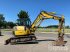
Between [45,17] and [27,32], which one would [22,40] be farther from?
[45,17]

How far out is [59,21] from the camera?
95.7ft

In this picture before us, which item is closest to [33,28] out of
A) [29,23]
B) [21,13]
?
[29,23]

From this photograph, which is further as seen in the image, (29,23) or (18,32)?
(29,23)

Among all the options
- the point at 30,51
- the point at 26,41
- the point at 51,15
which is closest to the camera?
the point at 30,51

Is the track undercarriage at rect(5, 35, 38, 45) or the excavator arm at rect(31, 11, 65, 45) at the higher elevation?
the excavator arm at rect(31, 11, 65, 45)

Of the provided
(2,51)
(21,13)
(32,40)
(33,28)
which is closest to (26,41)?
(32,40)

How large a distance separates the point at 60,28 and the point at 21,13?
85866mm

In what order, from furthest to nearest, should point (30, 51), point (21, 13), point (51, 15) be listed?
1. point (21, 13)
2. point (51, 15)
3. point (30, 51)

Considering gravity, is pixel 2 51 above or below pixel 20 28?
below

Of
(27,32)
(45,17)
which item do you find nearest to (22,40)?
(27,32)

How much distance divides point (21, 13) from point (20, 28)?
8512cm

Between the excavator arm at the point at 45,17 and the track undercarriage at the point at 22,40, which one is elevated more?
the excavator arm at the point at 45,17

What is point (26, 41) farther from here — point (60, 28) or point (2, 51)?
point (2, 51)

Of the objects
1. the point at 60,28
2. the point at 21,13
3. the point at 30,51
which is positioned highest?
the point at 21,13
